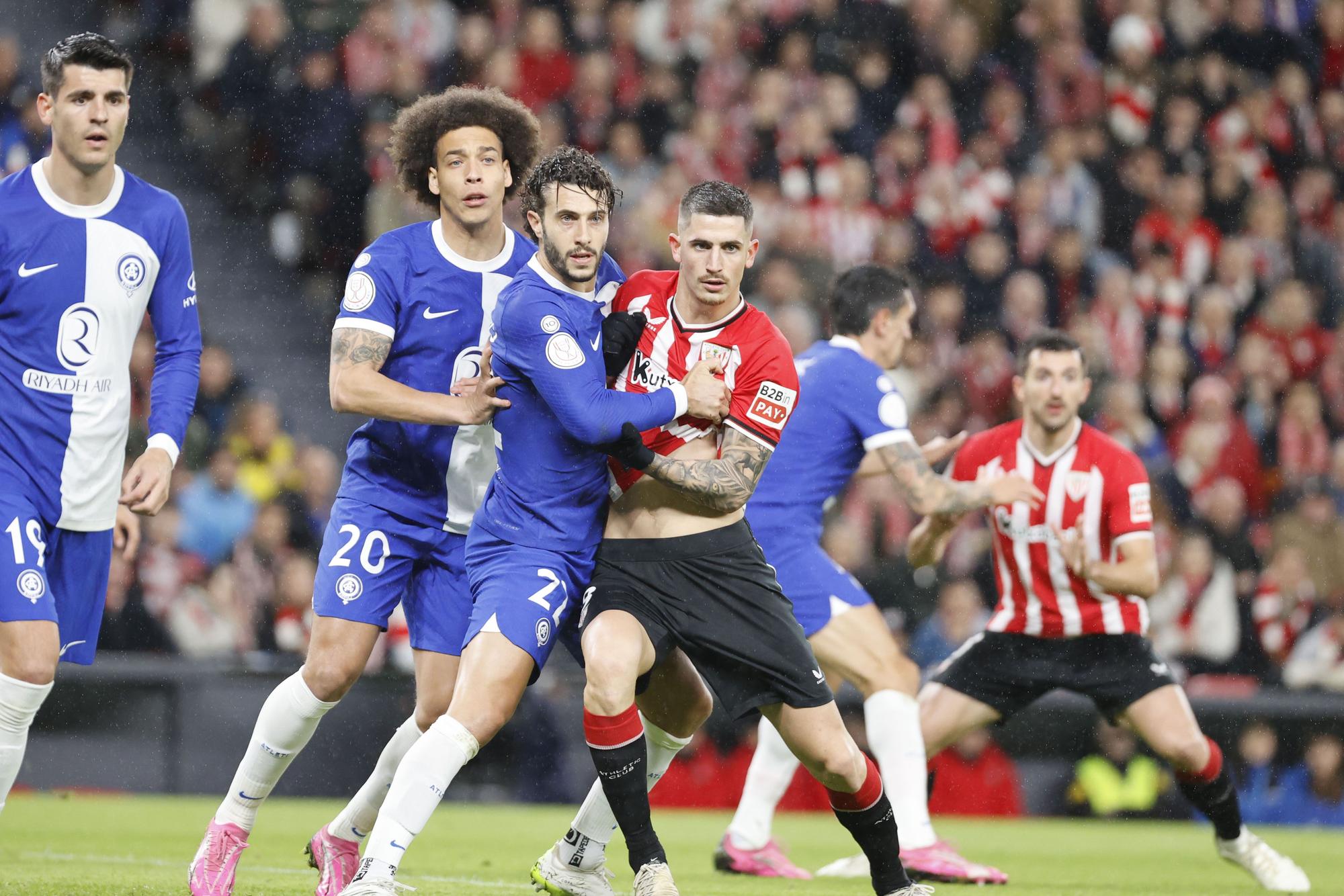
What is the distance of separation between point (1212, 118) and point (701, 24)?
15.7 feet

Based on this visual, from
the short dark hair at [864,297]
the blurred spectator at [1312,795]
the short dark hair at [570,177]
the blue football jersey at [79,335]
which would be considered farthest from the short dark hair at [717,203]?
the blurred spectator at [1312,795]

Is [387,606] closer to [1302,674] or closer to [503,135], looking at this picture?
[503,135]

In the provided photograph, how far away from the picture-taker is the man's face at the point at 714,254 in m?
5.01

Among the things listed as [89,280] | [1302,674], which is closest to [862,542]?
[1302,674]

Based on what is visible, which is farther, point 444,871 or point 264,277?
point 264,277

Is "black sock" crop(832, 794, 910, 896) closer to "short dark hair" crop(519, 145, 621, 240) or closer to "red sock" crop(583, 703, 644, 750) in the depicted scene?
"red sock" crop(583, 703, 644, 750)

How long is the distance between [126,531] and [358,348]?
102 centimetres

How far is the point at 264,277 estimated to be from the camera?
13797 mm

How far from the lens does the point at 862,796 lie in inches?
199

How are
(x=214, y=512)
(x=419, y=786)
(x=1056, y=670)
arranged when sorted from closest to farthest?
(x=419, y=786)
(x=1056, y=670)
(x=214, y=512)

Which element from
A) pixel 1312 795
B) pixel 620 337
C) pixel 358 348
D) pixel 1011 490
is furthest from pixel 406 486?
pixel 1312 795

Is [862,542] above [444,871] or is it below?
above

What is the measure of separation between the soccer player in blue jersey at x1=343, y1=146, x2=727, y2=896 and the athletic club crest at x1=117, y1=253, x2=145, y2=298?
3.86 feet

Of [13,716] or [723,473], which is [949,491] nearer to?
[723,473]
